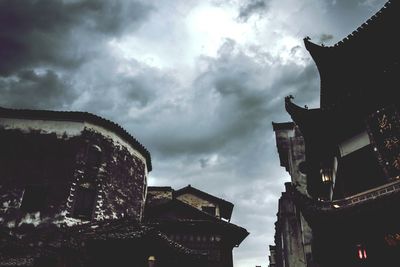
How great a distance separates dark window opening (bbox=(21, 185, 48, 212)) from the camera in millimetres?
19938

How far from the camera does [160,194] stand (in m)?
29.9

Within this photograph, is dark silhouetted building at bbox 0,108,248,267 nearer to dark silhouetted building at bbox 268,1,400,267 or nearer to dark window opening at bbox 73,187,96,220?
dark window opening at bbox 73,187,96,220

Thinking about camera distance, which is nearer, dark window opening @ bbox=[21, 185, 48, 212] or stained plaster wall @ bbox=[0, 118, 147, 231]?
stained plaster wall @ bbox=[0, 118, 147, 231]

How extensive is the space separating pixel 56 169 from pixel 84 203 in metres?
3.04

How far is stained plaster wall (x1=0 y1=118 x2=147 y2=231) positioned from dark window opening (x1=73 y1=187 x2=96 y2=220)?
12.6 inches

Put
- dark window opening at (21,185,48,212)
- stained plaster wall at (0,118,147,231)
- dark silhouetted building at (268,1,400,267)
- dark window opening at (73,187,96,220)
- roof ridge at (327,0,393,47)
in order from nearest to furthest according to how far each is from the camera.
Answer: dark silhouetted building at (268,1,400,267), roof ridge at (327,0,393,47), stained plaster wall at (0,118,147,231), dark window opening at (21,185,48,212), dark window opening at (73,187,96,220)

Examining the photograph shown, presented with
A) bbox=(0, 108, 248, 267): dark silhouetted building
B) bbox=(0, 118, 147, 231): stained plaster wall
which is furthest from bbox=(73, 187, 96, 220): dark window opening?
bbox=(0, 118, 147, 231): stained plaster wall

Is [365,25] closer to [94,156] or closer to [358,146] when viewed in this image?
[358,146]

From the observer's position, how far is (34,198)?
20.2 m

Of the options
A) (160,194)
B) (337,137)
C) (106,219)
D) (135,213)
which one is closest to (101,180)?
(106,219)

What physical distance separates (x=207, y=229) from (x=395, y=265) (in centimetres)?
1444

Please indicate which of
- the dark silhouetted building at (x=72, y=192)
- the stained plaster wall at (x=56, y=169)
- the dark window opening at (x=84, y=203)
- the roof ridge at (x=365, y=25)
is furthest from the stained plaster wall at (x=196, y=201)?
the roof ridge at (x=365, y=25)

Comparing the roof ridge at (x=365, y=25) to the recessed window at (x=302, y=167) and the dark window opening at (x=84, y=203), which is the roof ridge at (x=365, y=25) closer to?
the recessed window at (x=302, y=167)

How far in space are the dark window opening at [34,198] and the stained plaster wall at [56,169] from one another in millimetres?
228
